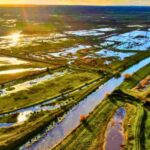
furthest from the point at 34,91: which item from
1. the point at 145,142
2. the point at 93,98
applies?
the point at 145,142

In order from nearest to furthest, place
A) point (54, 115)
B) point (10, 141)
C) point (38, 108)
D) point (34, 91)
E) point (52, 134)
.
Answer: point (10, 141) → point (52, 134) → point (54, 115) → point (38, 108) → point (34, 91)

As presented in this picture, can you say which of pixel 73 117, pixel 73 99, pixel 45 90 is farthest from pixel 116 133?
pixel 45 90

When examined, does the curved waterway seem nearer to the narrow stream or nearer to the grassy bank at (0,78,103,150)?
the grassy bank at (0,78,103,150)

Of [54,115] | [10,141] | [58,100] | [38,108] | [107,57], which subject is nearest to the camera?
[10,141]

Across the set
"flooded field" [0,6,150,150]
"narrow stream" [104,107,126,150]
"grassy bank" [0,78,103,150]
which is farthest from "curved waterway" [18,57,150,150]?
"narrow stream" [104,107,126,150]

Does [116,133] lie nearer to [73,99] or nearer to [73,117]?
[73,117]

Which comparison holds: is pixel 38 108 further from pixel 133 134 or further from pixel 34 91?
pixel 133 134

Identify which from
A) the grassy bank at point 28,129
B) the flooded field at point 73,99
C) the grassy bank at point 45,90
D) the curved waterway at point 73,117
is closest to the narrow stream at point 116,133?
the flooded field at point 73,99
